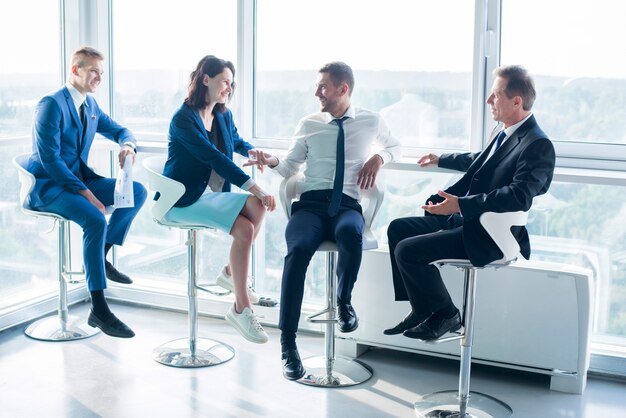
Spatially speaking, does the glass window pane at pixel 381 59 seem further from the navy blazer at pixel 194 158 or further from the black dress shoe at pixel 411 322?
the black dress shoe at pixel 411 322

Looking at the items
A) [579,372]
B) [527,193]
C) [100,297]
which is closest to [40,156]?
[100,297]

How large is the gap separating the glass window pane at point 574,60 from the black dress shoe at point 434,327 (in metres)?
1.16

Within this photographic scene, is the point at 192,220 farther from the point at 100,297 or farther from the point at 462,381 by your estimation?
the point at 462,381

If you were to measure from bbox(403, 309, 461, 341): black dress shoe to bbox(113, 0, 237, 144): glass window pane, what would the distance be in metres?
1.82

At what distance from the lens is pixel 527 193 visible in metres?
3.07

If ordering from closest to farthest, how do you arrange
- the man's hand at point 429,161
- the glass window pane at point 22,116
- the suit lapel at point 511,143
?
the suit lapel at point 511,143
the man's hand at point 429,161
the glass window pane at point 22,116

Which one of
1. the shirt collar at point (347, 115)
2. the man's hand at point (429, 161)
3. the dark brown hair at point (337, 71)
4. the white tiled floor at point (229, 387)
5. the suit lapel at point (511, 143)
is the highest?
the dark brown hair at point (337, 71)

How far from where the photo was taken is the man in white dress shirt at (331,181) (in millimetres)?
3445

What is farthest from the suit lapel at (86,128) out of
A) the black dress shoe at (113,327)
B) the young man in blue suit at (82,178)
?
the black dress shoe at (113,327)

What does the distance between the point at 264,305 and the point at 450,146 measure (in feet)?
4.33

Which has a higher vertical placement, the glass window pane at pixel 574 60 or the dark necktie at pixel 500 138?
the glass window pane at pixel 574 60

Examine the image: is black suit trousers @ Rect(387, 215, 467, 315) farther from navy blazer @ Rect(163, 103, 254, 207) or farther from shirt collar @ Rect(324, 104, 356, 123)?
navy blazer @ Rect(163, 103, 254, 207)

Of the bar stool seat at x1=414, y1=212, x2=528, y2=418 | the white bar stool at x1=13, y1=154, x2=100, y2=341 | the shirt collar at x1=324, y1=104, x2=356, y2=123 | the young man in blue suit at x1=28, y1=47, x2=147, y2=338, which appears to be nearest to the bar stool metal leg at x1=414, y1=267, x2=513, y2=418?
the bar stool seat at x1=414, y1=212, x2=528, y2=418

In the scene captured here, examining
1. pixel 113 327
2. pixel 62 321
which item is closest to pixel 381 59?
pixel 113 327
